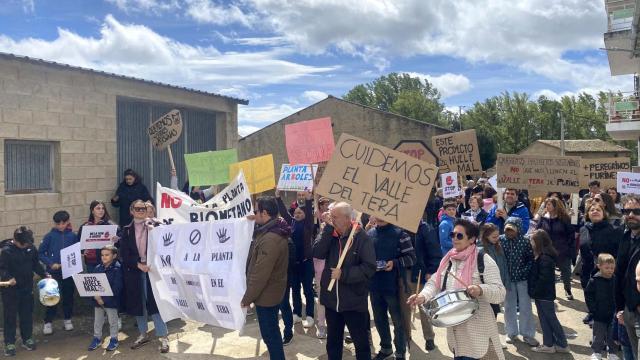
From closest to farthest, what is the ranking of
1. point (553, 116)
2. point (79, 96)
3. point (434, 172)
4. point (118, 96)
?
point (434, 172) → point (79, 96) → point (118, 96) → point (553, 116)

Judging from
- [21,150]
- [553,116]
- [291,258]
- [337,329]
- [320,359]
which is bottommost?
[320,359]

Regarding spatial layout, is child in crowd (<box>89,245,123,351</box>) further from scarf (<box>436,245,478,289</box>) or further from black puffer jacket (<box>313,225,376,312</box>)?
scarf (<box>436,245,478,289</box>)

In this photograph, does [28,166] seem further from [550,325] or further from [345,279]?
[550,325]

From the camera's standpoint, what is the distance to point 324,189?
5.39 meters

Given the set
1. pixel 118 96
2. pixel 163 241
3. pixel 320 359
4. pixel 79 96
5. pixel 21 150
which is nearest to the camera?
pixel 320 359

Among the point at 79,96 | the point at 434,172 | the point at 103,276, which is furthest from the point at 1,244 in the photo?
the point at 434,172

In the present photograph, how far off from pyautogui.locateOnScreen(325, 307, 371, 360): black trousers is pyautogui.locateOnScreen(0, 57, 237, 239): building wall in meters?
5.91

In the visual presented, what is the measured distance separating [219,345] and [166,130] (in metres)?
4.48

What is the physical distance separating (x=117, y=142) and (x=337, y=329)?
6952 millimetres

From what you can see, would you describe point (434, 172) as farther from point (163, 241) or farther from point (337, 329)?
point (163, 241)

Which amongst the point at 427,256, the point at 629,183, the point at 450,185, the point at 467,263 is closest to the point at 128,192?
the point at 427,256

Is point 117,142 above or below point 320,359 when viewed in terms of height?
above

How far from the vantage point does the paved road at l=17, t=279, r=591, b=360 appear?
6328 mm

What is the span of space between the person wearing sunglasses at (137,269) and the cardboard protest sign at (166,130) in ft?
10.0
